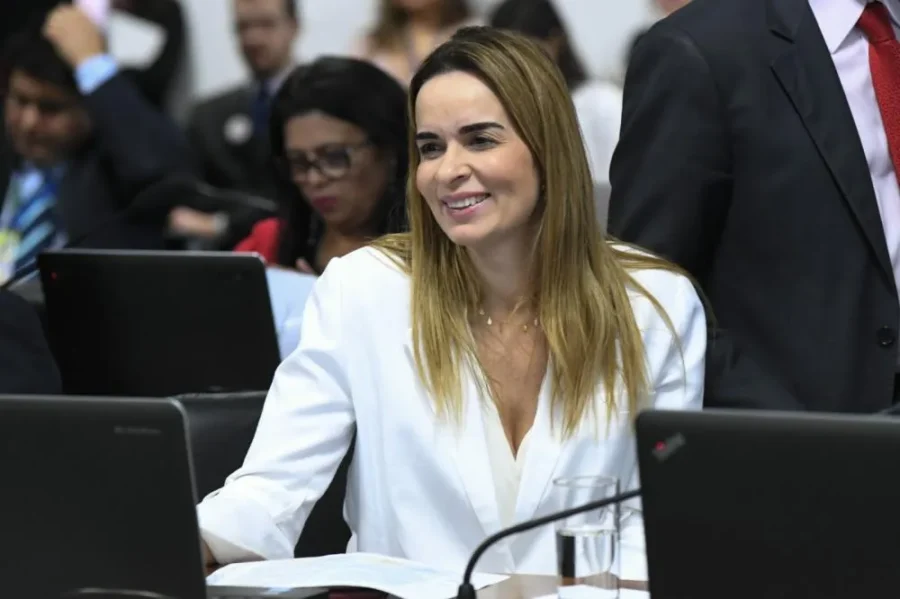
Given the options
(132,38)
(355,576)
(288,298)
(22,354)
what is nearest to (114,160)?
(132,38)

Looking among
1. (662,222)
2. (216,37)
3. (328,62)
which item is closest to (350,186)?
(328,62)

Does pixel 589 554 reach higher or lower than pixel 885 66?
lower

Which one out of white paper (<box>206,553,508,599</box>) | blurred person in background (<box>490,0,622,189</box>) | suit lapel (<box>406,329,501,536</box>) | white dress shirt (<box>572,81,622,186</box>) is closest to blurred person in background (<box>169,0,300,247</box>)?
blurred person in background (<box>490,0,622,189</box>)

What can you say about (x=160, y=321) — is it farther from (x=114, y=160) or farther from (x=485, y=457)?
(x=114, y=160)

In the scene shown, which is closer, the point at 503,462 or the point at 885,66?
the point at 503,462

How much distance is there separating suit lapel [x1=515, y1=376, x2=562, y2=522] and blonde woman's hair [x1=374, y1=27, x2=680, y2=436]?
22 mm

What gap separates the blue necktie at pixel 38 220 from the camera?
572cm

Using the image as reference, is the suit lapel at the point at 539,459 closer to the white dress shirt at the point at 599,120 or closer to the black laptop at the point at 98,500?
the black laptop at the point at 98,500

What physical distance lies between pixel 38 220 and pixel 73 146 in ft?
0.96

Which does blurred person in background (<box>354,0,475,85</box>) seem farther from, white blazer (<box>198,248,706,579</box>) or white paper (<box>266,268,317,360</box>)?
white blazer (<box>198,248,706,579</box>)

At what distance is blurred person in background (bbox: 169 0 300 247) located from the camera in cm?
622

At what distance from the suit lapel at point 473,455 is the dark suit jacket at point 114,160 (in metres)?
3.36

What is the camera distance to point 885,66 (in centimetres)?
261

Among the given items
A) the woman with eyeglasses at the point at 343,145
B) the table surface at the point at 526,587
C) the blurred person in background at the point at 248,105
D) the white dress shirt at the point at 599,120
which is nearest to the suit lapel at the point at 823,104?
the table surface at the point at 526,587
